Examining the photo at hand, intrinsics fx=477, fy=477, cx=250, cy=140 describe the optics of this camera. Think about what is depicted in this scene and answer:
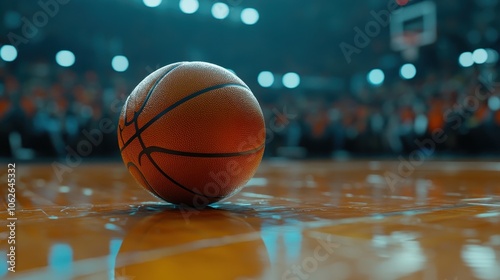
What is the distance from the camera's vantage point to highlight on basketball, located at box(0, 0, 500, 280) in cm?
90

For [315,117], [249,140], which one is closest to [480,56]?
[315,117]

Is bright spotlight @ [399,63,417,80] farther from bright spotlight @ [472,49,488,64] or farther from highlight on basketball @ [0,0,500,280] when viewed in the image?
bright spotlight @ [472,49,488,64]

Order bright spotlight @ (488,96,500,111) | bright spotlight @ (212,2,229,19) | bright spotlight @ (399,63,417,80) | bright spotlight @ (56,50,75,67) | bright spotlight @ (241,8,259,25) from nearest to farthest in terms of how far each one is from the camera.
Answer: bright spotlight @ (488,96,500,111), bright spotlight @ (56,50,75,67), bright spotlight @ (212,2,229,19), bright spotlight @ (241,8,259,25), bright spotlight @ (399,63,417,80)

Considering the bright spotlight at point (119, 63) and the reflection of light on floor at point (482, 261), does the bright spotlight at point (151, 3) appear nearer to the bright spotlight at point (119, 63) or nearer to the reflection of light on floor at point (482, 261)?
the bright spotlight at point (119, 63)

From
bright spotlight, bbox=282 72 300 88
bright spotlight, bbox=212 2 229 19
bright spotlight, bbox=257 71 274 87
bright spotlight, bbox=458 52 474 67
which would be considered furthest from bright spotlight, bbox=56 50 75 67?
bright spotlight, bbox=458 52 474 67

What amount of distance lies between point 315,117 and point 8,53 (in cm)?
718

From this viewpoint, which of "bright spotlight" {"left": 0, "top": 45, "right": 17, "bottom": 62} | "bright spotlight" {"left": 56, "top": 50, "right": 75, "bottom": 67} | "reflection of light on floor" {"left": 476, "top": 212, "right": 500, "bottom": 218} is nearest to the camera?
"reflection of light on floor" {"left": 476, "top": 212, "right": 500, "bottom": 218}

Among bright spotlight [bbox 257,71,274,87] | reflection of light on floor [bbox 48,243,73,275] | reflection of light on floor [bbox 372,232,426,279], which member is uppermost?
bright spotlight [bbox 257,71,274,87]

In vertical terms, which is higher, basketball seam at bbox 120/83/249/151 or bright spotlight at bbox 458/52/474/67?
bright spotlight at bbox 458/52/474/67

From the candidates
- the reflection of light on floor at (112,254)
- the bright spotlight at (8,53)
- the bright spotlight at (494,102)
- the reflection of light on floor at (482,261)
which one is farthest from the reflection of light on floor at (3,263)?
the bright spotlight at (494,102)

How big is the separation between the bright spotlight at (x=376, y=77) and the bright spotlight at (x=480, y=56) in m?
2.93

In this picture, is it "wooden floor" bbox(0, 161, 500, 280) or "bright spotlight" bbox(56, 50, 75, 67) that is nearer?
"wooden floor" bbox(0, 161, 500, 280)

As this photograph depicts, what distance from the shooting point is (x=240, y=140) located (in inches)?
56.5

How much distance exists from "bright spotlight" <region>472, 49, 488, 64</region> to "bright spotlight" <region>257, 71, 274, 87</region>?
5046 millimetres
